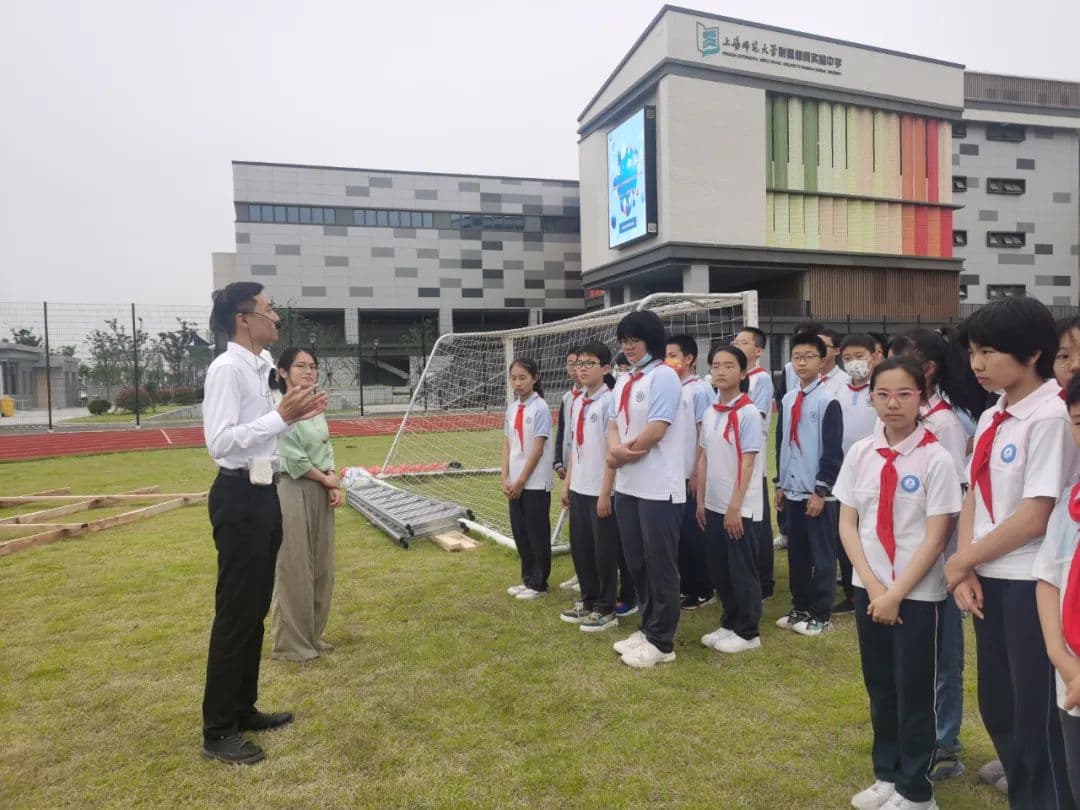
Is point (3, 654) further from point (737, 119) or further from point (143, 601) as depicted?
point (737, 119)

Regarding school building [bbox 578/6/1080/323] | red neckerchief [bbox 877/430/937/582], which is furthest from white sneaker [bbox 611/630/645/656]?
school building [bbox 578/6/1080/323]

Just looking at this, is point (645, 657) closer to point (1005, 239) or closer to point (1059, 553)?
point (1059, 553)

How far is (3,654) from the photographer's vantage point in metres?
4.25

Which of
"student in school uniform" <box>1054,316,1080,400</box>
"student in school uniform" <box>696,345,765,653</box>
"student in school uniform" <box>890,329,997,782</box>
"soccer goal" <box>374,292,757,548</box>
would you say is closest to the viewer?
"student in school uniform" <box>1054,316,1080,400</box>

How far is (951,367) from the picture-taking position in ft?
9.68

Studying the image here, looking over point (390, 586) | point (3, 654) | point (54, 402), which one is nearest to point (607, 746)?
point (390, 586)

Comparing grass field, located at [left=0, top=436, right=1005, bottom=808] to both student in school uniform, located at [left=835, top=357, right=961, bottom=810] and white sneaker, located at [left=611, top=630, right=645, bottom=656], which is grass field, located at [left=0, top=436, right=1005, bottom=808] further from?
student in school uniform, located at [left=835, top=357, right=961, bottom=810]

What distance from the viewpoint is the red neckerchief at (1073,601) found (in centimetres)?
172

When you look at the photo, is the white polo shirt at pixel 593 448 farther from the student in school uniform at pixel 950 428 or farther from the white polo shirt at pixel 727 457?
the student in school uniform at pixel 950 428

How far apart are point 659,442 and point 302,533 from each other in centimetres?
218

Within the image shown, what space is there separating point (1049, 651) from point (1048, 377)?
874 millimetres

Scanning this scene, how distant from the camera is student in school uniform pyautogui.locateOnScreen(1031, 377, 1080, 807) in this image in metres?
1.72

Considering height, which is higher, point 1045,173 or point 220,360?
point 1045,173

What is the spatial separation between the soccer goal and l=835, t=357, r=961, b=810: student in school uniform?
3.14m
